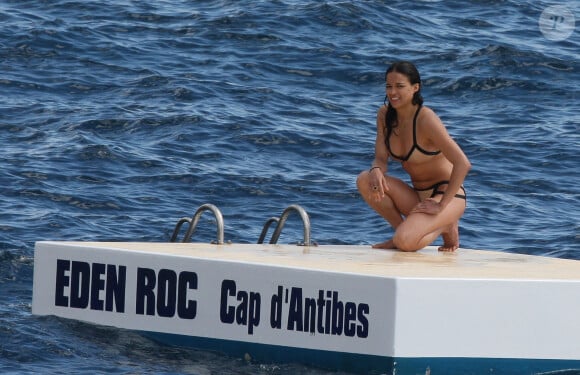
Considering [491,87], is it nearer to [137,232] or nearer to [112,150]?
[112,150]

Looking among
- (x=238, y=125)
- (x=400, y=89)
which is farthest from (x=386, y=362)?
(x=238, y=125)

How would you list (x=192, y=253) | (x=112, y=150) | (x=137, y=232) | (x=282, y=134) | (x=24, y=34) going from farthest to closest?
(x=24, y=34) → (x=282, y=134) → (x=112, y=150) → (x=137, y=232) → (x=192, y=253)

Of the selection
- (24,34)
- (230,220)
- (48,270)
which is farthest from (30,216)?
(24,34)

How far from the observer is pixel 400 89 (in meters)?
10.2

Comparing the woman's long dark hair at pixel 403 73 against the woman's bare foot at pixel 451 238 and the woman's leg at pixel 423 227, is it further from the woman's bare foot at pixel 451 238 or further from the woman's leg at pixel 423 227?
the woman's bare foot at pixel 451 238

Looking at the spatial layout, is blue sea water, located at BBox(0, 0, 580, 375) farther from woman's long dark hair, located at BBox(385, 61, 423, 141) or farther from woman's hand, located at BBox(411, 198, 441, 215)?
woman's long dark hair, located at BBox(385, 61, 423, 141)

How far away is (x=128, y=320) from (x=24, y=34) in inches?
677

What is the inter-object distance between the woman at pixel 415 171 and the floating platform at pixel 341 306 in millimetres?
557

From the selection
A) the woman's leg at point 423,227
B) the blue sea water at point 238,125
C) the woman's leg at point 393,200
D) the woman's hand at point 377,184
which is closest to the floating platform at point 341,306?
the blue sea water at point 238,125

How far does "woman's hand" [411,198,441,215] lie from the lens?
33.5 feet

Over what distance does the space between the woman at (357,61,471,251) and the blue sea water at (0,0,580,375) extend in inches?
83.5

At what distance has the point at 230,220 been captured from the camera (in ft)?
51.9

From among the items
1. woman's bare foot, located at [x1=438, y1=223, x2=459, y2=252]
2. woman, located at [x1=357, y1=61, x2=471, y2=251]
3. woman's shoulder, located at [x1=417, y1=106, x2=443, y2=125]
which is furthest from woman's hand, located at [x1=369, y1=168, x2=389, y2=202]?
woman's bare foot, located at [x1=438, y1=223, x2=459, y2=252]

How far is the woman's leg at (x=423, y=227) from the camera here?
1023 cm
